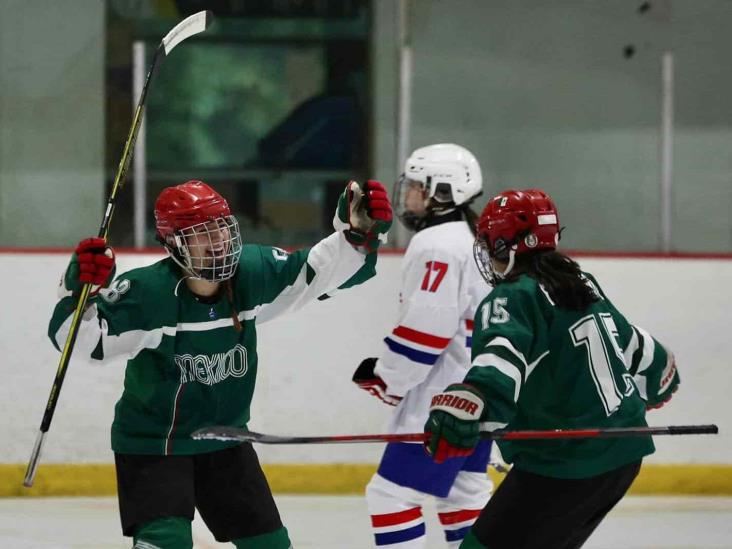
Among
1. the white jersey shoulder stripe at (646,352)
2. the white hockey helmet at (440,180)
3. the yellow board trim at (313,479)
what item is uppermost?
the white hockey helmet at (440,180)

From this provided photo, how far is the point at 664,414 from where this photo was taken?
5.16 meters

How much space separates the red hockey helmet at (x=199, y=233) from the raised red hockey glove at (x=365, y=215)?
0.28 m

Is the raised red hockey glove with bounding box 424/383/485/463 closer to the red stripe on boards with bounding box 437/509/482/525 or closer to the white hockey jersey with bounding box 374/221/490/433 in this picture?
the white hockey jersey with bounding box 374/221/490/433

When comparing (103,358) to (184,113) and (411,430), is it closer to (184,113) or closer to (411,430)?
(411,430)

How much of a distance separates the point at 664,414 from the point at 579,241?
43.8 inches

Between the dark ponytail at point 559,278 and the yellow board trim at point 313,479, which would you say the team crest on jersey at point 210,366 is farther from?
the yellow board trim at point 313,479

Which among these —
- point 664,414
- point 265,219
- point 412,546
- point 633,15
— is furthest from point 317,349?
point 633,15

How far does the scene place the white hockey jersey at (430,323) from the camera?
3.45 m

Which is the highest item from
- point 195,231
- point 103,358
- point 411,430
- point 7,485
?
point 195,231

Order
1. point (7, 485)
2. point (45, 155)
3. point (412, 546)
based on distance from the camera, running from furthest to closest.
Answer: point (45, 155) < point (7, 485) < point (412, 546)

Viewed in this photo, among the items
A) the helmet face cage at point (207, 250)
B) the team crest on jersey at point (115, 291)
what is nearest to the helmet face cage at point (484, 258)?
the helmet face cage at point (207, 250)

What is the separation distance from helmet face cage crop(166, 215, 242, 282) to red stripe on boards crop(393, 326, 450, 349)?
783mm

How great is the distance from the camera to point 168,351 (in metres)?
2.74

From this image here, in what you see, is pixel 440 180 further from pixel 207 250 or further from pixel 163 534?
pixel 163 534
